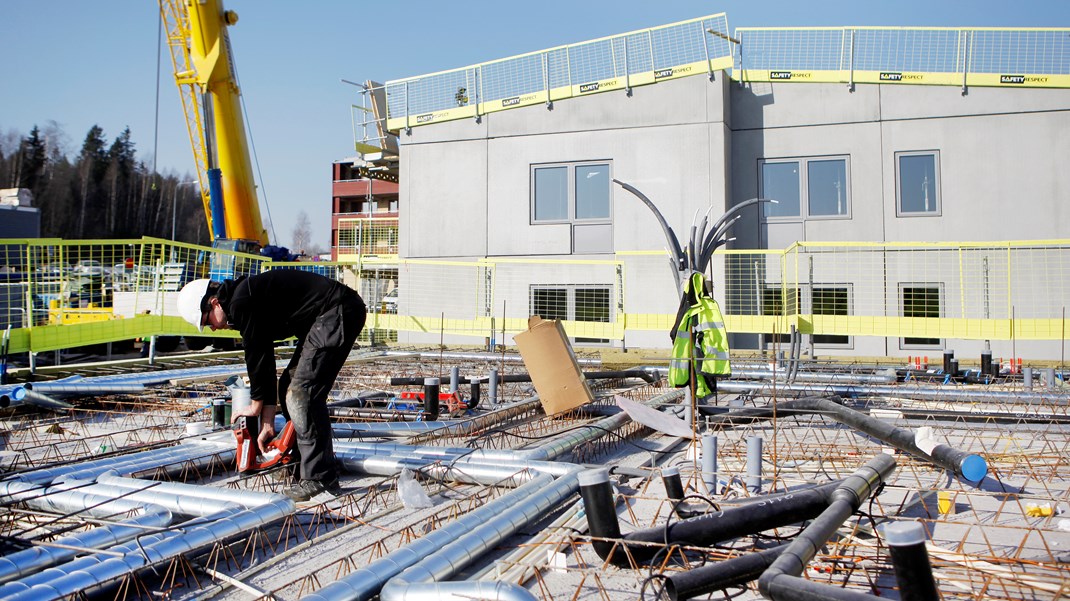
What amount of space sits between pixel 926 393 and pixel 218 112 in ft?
51.2

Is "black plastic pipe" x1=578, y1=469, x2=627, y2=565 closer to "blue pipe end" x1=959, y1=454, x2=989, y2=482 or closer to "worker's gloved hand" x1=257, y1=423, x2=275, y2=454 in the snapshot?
"blue pipe end" x1=959, y1=454, x2=989, y2=482

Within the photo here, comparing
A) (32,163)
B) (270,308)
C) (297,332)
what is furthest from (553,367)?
(32,163)

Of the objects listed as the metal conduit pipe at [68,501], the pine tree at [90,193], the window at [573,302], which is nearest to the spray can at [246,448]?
the metal conduit pipe at [68,501]

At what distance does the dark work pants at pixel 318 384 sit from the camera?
173 inches

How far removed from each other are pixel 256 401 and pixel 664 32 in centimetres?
1596

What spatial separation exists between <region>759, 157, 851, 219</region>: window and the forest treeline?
54.2 m

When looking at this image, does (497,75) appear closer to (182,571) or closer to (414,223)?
(414,223)

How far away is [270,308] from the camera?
452cm

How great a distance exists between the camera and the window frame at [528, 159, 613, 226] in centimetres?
1845

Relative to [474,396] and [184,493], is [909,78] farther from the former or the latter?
[184,493]

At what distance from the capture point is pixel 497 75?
19.4 metres

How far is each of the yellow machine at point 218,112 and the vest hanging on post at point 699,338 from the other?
41.6ft

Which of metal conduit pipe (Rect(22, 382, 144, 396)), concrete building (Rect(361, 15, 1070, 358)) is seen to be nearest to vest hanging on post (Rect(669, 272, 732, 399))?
metal conduit pipe (Rect(22, 382, 144, 396))

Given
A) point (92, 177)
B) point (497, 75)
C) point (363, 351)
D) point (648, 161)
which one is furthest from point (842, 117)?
point (92, 177)
